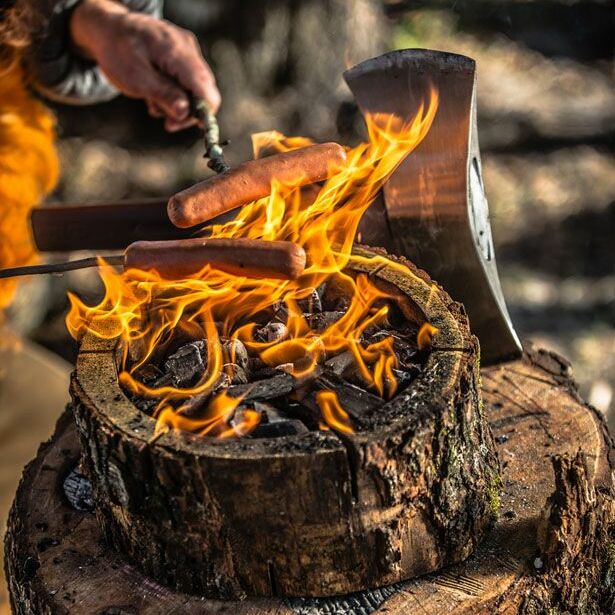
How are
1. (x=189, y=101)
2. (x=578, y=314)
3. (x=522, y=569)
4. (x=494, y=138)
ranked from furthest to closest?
(x=494, y=138)
(x=578, y=314)
(x=189, y=101)
(x=522, y=569)

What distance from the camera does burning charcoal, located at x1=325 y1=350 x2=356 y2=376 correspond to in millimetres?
1859

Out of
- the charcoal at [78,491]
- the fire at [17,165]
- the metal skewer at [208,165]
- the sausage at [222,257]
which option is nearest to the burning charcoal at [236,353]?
the sausage at [222,257]

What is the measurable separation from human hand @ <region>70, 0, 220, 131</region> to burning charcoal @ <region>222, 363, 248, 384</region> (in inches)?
58.1

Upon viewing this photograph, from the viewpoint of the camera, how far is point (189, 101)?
3055 mm

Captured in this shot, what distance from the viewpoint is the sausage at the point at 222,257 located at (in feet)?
5.65

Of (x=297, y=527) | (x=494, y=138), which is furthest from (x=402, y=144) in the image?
(x=494, y=138)

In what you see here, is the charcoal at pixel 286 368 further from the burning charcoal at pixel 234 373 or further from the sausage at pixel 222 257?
the sausage at pixel 222 257

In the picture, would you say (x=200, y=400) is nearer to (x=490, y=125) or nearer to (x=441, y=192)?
(x=441, y=192)

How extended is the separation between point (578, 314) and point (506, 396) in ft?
8.23

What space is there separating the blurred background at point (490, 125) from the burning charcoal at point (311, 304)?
2579 millimetres

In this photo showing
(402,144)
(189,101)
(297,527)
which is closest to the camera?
(297,527)

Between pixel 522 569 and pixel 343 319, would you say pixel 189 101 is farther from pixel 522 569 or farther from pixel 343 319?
pixel 522 569

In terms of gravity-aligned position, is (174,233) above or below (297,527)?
above

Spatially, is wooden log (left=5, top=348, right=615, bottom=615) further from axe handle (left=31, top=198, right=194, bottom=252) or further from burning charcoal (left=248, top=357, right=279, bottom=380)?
axe handle (left=31, top=198, right=194, bottom=252)
